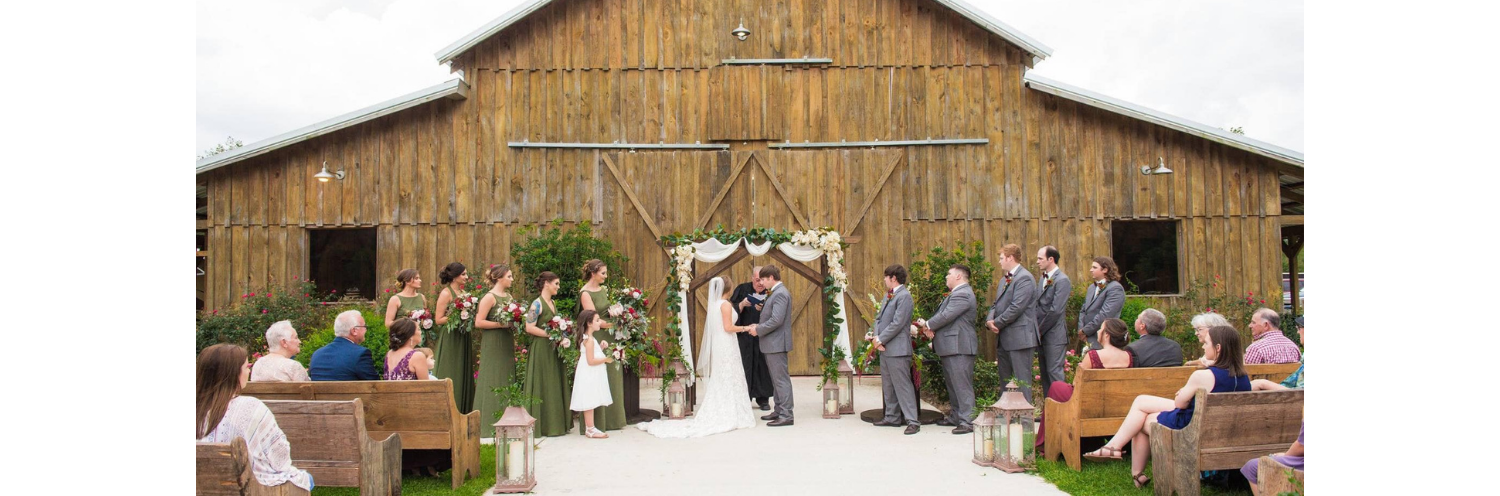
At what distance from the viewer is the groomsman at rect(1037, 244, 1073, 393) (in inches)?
342

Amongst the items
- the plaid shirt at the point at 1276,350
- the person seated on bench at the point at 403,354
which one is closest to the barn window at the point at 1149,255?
the plaid shirt at the point at 1276,350

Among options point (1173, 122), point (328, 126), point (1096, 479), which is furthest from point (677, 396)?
point (1173, 122)

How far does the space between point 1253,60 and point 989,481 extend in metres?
3.34

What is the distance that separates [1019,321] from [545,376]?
4678mm

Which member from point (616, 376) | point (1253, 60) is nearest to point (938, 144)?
point (616, 376)

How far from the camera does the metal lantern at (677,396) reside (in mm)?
9195

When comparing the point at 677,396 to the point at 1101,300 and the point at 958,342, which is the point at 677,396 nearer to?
the point at 958,342

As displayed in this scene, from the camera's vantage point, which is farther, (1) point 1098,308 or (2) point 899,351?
(1) point 1098,308

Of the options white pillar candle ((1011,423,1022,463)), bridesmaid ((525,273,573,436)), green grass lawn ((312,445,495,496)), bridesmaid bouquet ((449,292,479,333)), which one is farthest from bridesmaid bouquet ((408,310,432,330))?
white pillar candle ((1011,423,1022,463))

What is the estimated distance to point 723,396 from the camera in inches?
345

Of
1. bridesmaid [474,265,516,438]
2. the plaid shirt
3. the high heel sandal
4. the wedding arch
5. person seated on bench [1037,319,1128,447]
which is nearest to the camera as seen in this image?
the high heel sandal

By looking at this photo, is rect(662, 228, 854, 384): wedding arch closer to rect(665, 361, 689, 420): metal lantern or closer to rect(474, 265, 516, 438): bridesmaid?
rect(665, 361, 689, 420): metal lantern

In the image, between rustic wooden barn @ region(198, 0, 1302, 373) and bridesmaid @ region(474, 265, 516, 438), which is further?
rustic wooden barn @ region(198, 0, 1302, 373)

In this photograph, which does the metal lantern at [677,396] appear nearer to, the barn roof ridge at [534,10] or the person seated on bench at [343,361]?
the person seated on bench at [343,361]
